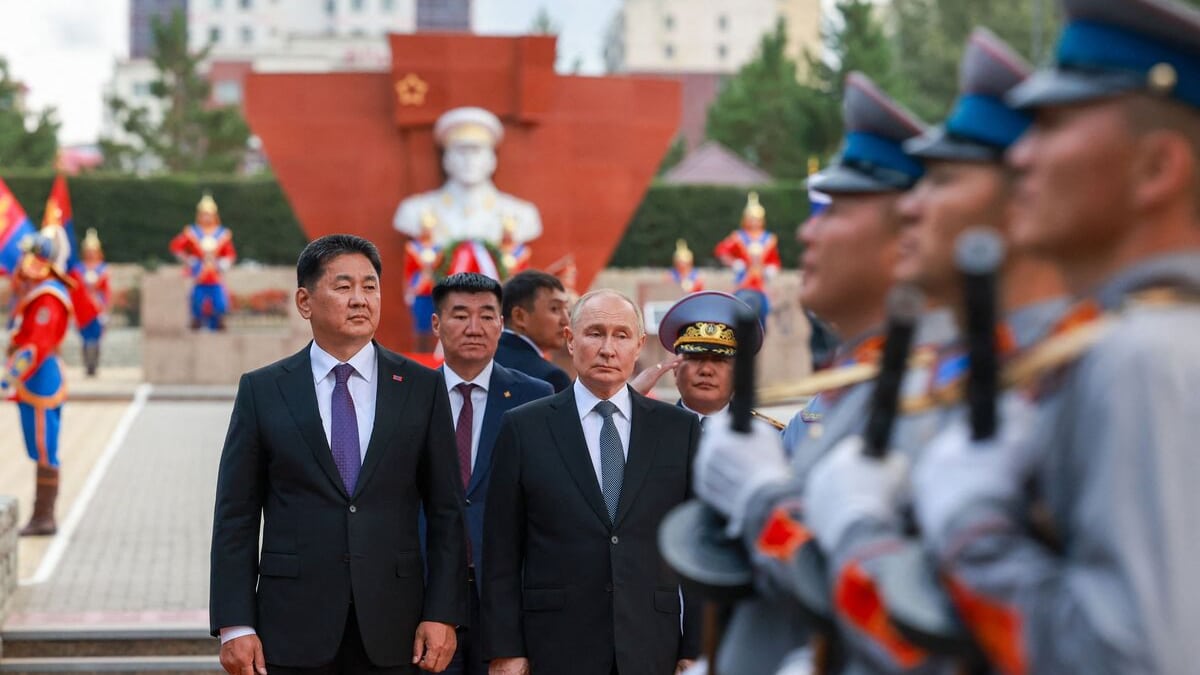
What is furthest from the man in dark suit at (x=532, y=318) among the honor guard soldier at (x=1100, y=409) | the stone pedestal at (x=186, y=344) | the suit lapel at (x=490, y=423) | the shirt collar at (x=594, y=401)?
the stone pedestal at (x=186, y=344)

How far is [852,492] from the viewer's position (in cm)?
208

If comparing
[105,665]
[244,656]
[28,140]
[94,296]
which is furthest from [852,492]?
[28,140]

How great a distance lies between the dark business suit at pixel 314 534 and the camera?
4.20 meters

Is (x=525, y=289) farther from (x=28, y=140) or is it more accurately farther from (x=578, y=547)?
(x=28, y=140)

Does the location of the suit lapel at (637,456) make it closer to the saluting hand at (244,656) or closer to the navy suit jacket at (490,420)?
the navy suit jacket at (490,420)

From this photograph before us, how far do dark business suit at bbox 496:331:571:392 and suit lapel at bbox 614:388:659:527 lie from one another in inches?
55.4

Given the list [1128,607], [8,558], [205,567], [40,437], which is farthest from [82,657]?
[1128,607]

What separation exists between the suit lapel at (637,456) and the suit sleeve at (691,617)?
11 cm

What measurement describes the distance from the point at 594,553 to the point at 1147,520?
2.62m

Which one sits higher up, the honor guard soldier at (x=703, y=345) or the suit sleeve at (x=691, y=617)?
the honor guard soldier at (x=703, y=345)

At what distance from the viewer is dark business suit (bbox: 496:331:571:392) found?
588 centimetres

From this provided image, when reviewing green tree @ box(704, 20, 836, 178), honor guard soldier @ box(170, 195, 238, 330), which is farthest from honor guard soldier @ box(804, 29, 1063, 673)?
green tree @ box(704, 20, 836, 178)

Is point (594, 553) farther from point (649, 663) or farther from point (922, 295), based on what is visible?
point (922, 295)

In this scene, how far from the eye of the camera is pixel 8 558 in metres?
7.44
